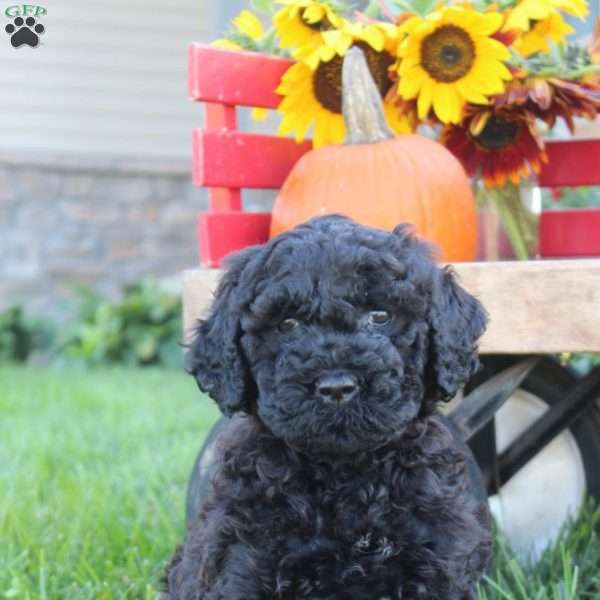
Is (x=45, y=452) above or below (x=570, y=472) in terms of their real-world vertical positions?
below

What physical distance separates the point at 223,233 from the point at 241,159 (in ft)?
0.84

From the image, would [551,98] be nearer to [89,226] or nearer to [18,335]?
[18,335]

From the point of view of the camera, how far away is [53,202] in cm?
964

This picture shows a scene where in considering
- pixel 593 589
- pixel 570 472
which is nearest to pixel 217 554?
pixel 593 589

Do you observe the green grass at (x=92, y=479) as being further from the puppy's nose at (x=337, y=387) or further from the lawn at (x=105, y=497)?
the puppy's nose at (x=337, y=387)

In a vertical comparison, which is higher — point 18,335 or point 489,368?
point 489,368

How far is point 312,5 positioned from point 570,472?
67.7 inches

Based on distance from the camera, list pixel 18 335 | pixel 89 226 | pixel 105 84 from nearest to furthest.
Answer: pixel 18 335, pixel 89 226, pixel 105 84

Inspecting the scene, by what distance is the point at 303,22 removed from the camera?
11.3 feet

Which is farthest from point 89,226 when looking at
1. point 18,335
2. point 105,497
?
point 105,497

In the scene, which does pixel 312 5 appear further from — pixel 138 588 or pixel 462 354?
pixel 138 588

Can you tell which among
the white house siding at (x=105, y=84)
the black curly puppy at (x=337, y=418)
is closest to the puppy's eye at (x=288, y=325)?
the black curly puppy at (x=337, y=418)

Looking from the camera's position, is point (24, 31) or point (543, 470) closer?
point (543, 470)

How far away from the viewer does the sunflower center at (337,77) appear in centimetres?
351
